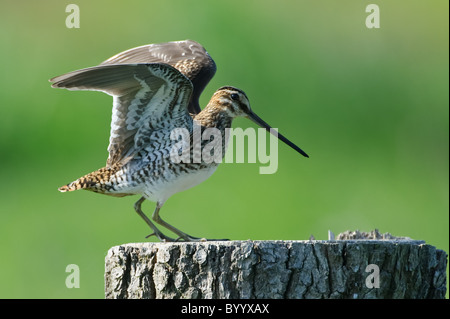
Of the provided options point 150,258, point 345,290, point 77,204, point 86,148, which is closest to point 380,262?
point 345,290

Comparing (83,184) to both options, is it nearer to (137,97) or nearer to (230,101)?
(137,97)

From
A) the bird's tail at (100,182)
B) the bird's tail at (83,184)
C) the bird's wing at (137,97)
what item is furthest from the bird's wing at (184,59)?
the bird's tail at (83,184)

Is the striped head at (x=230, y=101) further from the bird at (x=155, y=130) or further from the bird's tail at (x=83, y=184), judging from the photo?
the bird's tail at (x=83, y=184)

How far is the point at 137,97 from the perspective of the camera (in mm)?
7250

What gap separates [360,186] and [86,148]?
4.14 m

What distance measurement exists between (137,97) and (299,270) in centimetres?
227

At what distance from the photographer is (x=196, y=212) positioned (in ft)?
40.0

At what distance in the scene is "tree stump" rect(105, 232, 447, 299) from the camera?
5715 mm

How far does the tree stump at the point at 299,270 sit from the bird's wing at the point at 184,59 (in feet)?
8.24

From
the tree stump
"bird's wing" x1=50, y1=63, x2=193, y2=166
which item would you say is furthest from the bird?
the tree stump

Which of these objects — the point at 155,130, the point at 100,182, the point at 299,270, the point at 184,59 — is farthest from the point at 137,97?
the point at 299,270

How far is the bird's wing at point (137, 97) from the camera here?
22.6 ft
